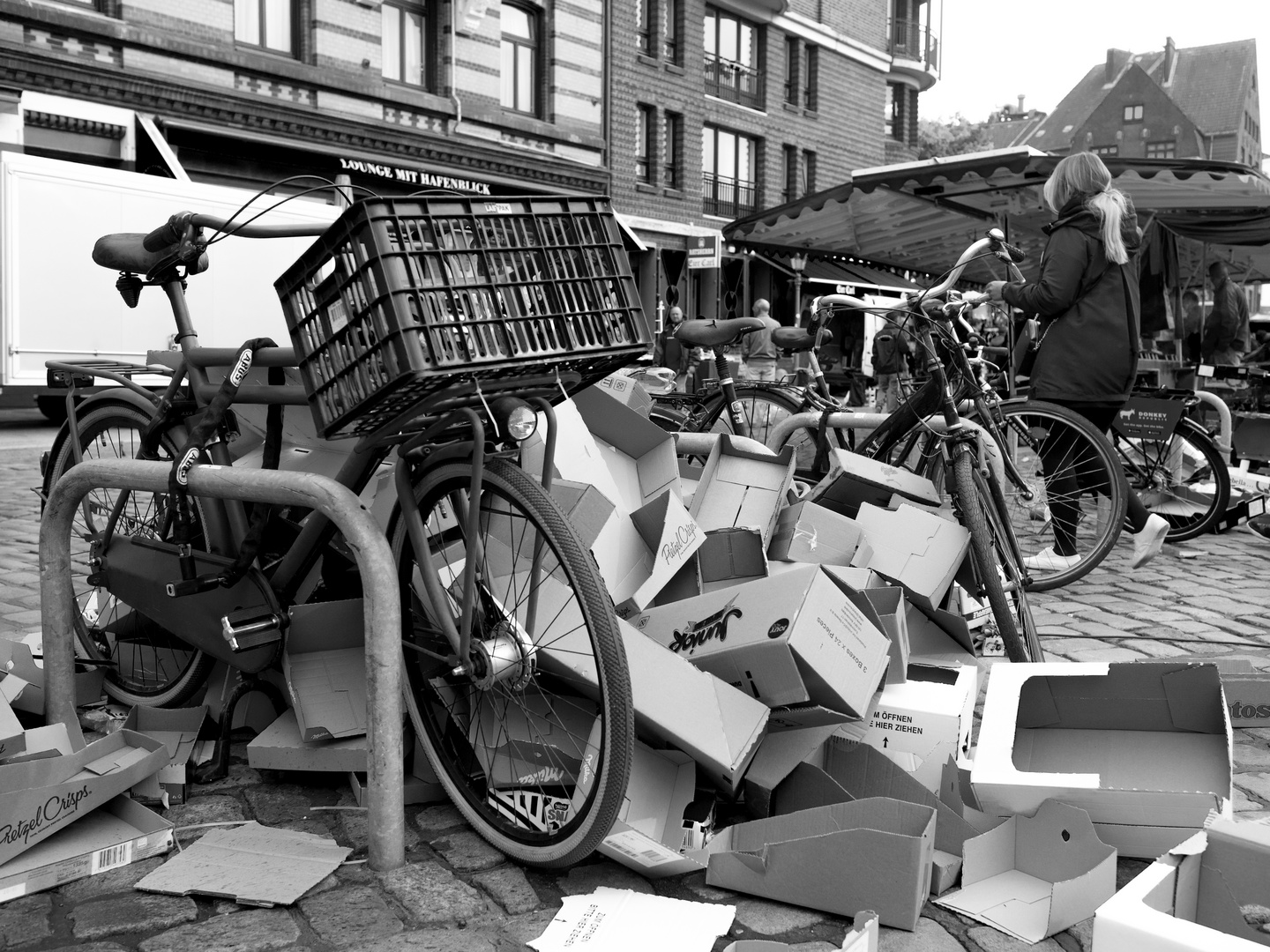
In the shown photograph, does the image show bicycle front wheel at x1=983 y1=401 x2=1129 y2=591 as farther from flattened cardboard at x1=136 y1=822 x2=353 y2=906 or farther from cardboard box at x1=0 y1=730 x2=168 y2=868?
cardboard box at x1=0 y1=730 x2=168 y2=868

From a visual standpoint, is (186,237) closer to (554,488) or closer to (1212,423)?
(554,488)

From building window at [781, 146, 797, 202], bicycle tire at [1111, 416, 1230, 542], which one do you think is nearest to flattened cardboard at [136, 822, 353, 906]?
bicycle tire at [1111, 416, 1230, 542]

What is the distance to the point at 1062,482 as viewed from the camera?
204 inches

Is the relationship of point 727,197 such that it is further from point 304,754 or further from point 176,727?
point 304,754

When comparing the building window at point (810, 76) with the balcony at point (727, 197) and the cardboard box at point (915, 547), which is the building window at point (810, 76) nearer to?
the balcony at point (727, 197)

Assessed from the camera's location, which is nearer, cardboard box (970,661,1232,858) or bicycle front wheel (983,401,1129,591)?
cardboard box (970,661,1232,858)

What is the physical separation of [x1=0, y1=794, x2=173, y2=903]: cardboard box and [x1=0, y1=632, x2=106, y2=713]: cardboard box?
560 millimetres

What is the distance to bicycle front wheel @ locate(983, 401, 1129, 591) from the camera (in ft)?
A: 16.5

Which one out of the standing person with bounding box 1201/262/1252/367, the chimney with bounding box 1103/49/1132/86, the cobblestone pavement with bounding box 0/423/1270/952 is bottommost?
the cobblestone pavement with bounding box 0/423/1270/952

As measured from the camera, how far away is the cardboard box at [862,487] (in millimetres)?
3980

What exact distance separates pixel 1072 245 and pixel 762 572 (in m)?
3.03

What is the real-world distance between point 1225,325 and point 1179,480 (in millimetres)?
5857

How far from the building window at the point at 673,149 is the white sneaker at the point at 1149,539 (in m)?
21.8

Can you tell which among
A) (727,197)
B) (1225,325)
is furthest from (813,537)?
(727,197)
